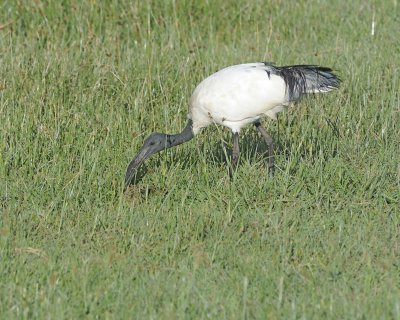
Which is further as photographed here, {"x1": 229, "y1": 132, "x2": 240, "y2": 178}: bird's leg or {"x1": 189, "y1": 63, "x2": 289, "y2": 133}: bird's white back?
{"x1": 229, "y1": 132, "x2": 240, "y2": 178}: bird's leg

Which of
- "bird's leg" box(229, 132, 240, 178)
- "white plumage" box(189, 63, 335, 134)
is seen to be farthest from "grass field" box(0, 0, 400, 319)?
"white plumage" box(189, 63, 335, 134)

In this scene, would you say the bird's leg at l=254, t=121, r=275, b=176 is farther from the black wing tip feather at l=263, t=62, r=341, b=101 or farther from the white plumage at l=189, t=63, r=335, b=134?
the black wing tip feather at l=263, t=62, r=341, b=101

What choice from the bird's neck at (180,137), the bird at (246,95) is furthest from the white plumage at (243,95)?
the bird's neck at (180,137)

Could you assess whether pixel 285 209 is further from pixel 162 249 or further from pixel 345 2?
pixel 345 2

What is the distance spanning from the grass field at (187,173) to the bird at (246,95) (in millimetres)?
162

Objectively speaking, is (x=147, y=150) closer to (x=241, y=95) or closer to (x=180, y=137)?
(x=180, y=137)

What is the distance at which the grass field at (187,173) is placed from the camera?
4.44 m

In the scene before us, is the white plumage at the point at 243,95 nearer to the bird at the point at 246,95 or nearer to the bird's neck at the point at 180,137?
the bird at the point at 246,95

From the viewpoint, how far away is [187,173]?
237 inches

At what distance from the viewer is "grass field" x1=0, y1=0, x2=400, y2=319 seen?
444cm

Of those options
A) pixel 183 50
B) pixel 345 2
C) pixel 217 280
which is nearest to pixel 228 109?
pixel 217 280

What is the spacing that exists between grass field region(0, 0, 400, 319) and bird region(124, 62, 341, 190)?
0.53ft

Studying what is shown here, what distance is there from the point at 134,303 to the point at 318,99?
10.3 feet

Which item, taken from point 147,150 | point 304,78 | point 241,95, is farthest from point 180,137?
point 304,78
